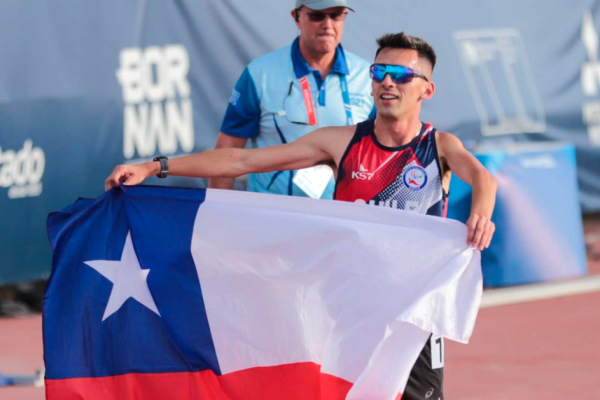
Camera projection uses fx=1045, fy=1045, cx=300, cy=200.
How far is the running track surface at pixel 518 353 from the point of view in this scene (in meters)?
6.00

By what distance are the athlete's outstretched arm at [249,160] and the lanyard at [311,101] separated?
0.76 m

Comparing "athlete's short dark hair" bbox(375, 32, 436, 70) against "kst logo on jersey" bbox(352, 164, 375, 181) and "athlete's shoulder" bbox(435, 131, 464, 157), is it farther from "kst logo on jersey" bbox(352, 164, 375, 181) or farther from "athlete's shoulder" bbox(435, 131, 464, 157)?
"kst logo on jersey" bbox(352, 164, 375, 181)

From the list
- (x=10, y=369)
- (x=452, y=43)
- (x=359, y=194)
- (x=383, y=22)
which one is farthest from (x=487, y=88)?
(x=359, y=194)

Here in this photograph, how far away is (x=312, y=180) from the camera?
16.9 ft

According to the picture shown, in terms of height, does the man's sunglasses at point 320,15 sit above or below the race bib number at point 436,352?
above

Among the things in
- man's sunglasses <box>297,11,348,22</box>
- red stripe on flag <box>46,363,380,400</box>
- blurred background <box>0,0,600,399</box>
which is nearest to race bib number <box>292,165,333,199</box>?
man's sunglasses <box>297,11,348,22</box>

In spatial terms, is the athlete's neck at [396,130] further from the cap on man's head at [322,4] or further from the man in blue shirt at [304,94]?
the cap on man's head at [322,4]

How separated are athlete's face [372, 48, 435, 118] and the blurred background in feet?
9.58

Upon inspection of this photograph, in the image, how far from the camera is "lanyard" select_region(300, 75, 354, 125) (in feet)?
16.9

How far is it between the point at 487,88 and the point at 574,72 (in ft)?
4.11

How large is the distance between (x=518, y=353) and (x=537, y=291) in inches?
82.0

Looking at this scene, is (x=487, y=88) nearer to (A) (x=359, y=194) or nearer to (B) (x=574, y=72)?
(B) (x=574, y=72)

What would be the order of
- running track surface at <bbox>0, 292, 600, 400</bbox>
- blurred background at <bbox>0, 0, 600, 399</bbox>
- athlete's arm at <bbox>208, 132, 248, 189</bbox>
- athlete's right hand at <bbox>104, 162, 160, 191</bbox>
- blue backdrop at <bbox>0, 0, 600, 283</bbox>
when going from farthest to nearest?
blue backdrop at <bbox>0, 0, 600, 283</bbox>, blurred background at <bbox>0, 0, 600, 399</bbox>, running track surface at <bbox>0, 292, 600, 400</bbox>, athlete's arm at <bbox>208, 132, 248, 189</bbox>, athlete's right hand at <bbox>104, 162, 160, 191</bbox>

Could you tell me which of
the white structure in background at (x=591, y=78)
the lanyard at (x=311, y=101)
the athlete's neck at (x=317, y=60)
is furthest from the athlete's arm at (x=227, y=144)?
the white structure in background at (x=591, y=78)
